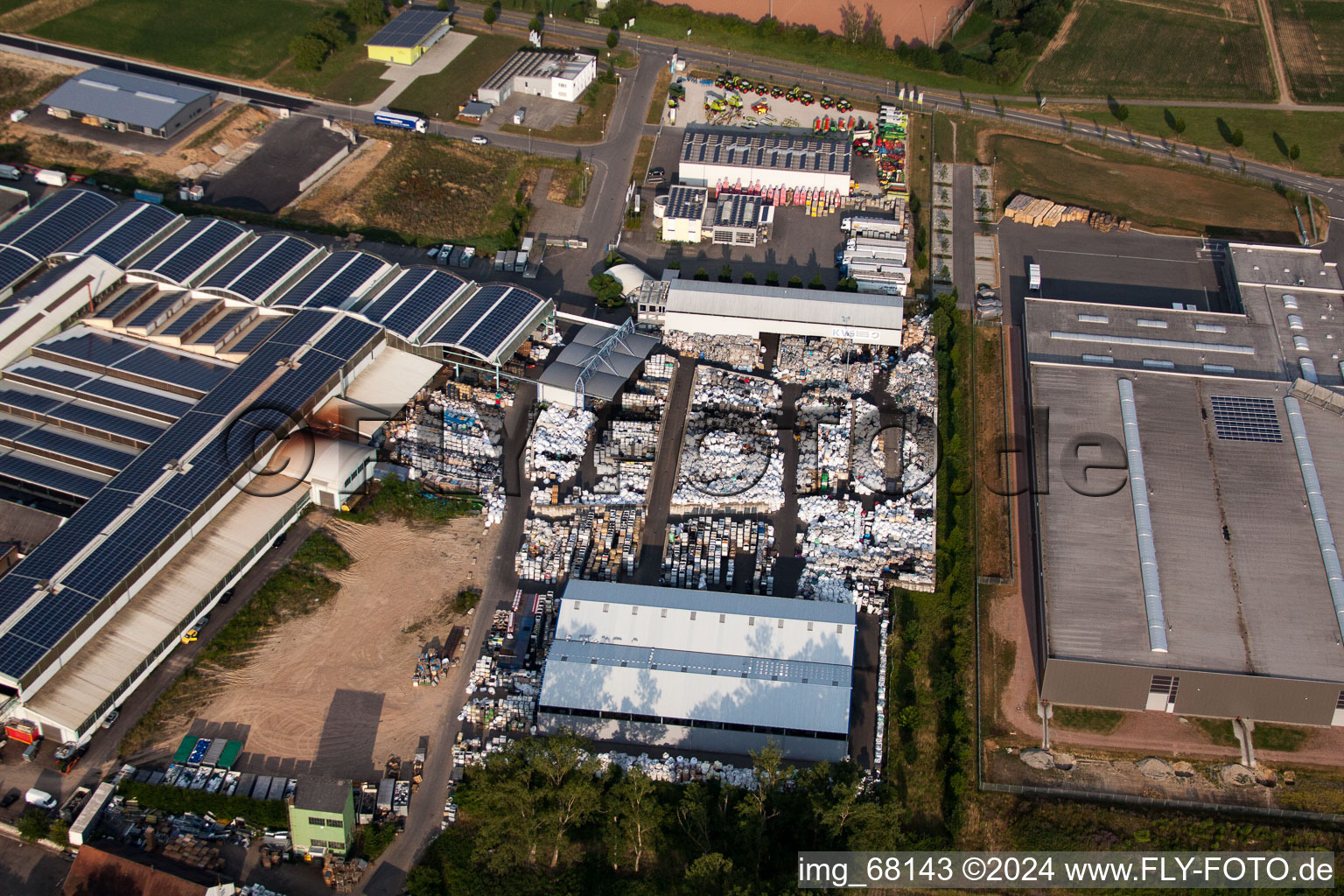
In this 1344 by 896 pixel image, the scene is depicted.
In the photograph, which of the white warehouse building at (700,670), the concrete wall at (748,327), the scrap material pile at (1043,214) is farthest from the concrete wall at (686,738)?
the scrap material pile at (1043,214)

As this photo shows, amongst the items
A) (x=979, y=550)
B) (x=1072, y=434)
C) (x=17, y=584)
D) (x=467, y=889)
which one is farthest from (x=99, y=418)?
(x=1072, y=434)

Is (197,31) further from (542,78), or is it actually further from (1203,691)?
(1203,691)

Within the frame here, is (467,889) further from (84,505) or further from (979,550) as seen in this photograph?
(979,550)

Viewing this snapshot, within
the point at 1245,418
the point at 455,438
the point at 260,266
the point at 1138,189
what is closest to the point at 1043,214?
the point at 1138,189

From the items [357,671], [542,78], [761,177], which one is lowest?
[357,671]

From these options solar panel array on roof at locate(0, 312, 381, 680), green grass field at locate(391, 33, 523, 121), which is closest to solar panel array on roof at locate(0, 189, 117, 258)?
solar panel array on roof at locate(0, 312, 381, 680)

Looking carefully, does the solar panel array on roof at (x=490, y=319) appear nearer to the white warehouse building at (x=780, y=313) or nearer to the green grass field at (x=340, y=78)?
the white warehouse building at (x=780, y=313)
